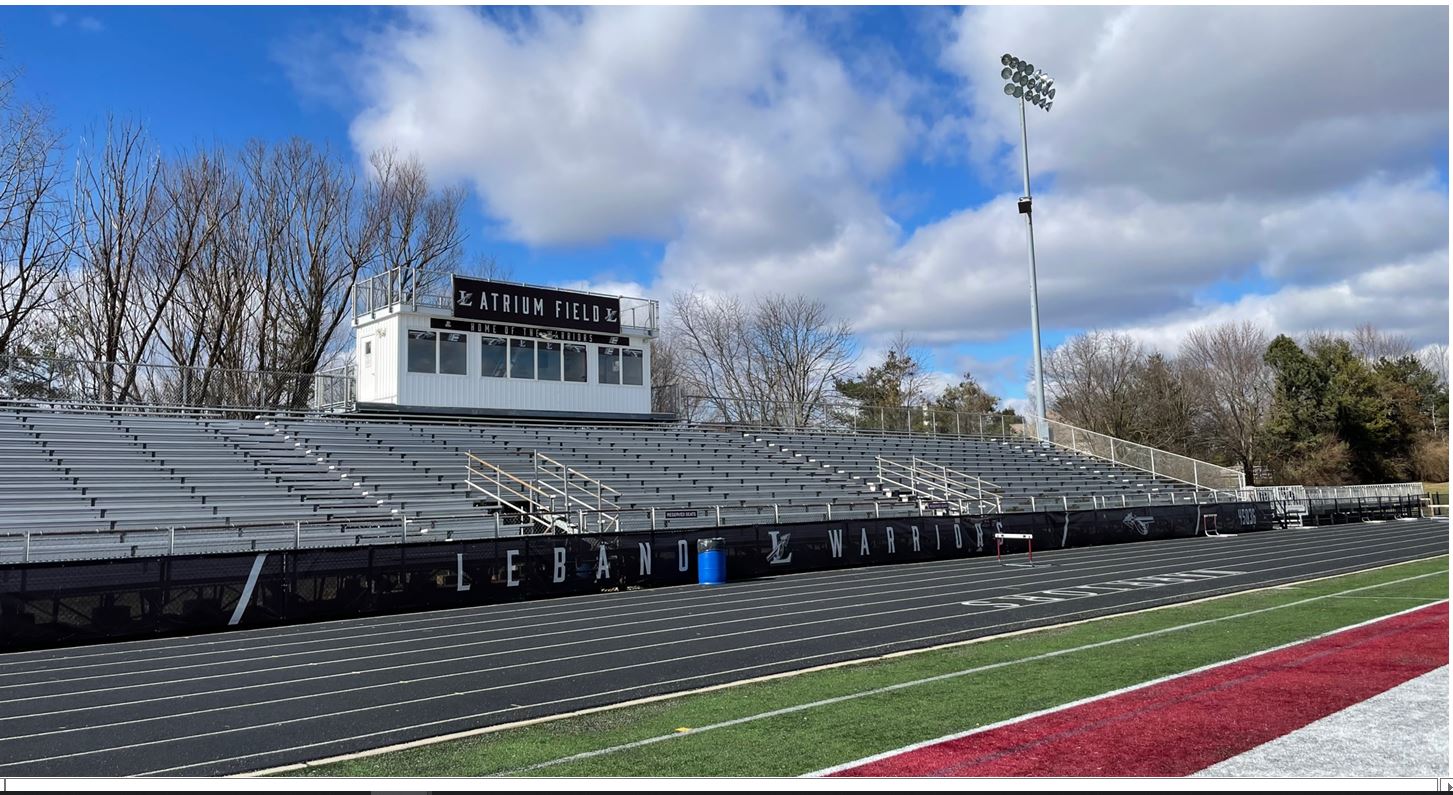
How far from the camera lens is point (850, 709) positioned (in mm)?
7773

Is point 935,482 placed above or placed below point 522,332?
below

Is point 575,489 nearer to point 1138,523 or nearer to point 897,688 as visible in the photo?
point 897,688

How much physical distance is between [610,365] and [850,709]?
24421 millimetres

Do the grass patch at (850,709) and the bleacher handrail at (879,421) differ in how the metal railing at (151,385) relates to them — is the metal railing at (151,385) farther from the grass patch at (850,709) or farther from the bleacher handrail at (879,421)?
the grass patch at (850,709)

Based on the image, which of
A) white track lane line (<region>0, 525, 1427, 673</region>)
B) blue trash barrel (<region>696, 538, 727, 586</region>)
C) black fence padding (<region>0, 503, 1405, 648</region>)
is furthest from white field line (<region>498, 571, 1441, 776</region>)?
black fence padding (<region>0, 503, 1405, 648</region>)

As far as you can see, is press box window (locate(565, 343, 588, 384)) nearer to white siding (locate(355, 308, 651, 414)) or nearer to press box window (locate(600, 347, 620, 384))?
white siding (locate(355, 308, 651, 414))

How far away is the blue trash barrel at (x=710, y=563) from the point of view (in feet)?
64.5

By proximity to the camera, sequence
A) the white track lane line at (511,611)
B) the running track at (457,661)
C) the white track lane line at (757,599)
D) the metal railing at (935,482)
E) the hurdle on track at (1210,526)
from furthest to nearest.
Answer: the hurdle on track at (1210,526)
the metal railing at (935,482)
the white track lane line at (511,611)
the white track lane line at (757,599)
the running track at (457,661)

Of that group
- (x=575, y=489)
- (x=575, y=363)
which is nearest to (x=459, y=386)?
(x=575, y=363)

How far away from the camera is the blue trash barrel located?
64.5ft

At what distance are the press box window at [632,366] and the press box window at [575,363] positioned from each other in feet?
4.63

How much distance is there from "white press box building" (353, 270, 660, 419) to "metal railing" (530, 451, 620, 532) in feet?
13.7

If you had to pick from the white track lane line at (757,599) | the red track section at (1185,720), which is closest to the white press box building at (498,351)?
the white track lane line at (757,599)

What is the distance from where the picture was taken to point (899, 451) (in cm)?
3547
